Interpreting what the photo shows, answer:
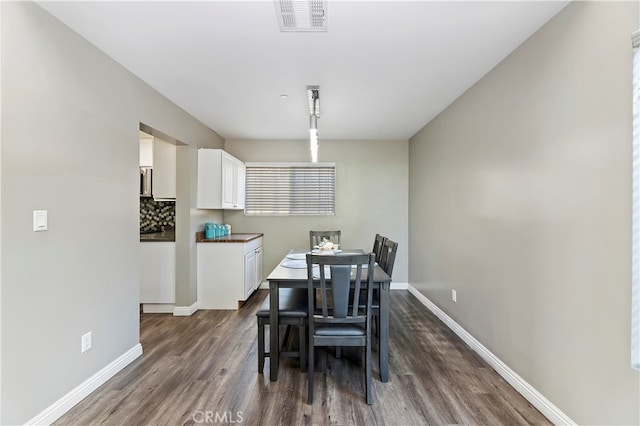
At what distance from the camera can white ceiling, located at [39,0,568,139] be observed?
1.81 metres

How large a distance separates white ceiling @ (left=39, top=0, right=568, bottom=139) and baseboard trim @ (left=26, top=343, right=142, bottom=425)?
7.99 ft

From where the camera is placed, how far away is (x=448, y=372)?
7.97 ft

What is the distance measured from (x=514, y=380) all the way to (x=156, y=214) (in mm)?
4693

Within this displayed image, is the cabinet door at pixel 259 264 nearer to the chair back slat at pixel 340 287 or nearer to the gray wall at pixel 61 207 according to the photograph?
the gray wall at pixel 61 207

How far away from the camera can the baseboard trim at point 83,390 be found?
→ 1812mm

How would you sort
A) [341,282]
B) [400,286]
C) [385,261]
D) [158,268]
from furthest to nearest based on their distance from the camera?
1. [400,286]
2. [158,268]
3. [385,261]
4. [341,282]

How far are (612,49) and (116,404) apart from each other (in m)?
3.61

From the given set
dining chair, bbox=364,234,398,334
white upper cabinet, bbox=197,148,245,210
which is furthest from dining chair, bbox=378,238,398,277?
white upper cabinet, bbox=197,148,245,210

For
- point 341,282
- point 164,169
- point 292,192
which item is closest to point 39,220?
point 341,282

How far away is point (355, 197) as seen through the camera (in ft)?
16.7

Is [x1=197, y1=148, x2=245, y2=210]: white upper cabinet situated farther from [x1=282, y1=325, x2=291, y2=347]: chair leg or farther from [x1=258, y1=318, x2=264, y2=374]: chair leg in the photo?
[x1=258, y1=318, x2=264, y2=374]: chair leg

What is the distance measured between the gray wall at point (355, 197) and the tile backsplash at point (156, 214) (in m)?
0.93

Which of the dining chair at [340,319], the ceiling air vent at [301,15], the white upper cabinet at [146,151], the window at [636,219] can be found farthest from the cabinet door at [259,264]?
the window at [636,219]

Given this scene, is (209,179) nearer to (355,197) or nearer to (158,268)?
(158,268)
